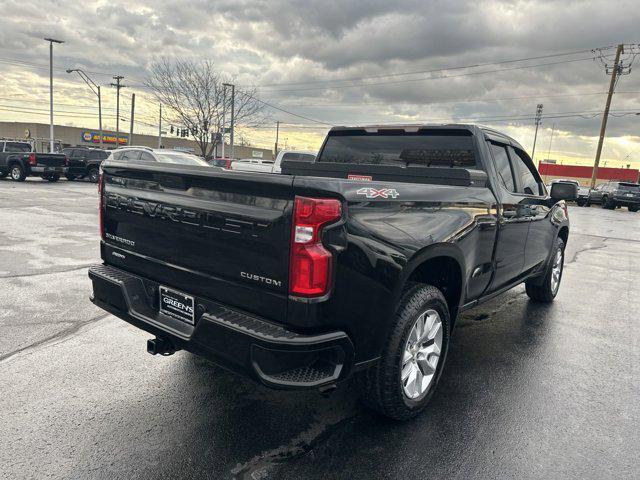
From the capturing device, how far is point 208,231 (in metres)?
2.59

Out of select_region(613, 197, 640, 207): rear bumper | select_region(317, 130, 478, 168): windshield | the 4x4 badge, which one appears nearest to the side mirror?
select_region(317, 130, 478, 168): windshield

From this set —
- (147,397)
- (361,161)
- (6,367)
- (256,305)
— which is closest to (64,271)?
(6,367)

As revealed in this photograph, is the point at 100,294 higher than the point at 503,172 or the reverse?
the reverse

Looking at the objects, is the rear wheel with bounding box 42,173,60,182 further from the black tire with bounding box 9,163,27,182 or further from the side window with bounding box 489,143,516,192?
the side window with bounding box 489,143,516,192

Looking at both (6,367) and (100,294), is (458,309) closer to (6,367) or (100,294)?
(100,294)

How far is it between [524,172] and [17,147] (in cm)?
2486

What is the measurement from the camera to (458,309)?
3.48 metres

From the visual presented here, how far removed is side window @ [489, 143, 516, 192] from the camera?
4098 millimetres

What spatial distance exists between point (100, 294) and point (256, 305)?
1438mm

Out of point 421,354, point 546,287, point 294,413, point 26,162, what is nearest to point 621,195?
point 546,287

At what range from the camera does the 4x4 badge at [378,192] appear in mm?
2394

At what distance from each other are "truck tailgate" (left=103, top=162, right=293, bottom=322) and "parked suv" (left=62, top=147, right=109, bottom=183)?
22666mm

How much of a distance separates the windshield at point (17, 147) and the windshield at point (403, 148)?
23.2 meters

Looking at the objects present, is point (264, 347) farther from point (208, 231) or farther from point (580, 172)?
point (580, 172)
